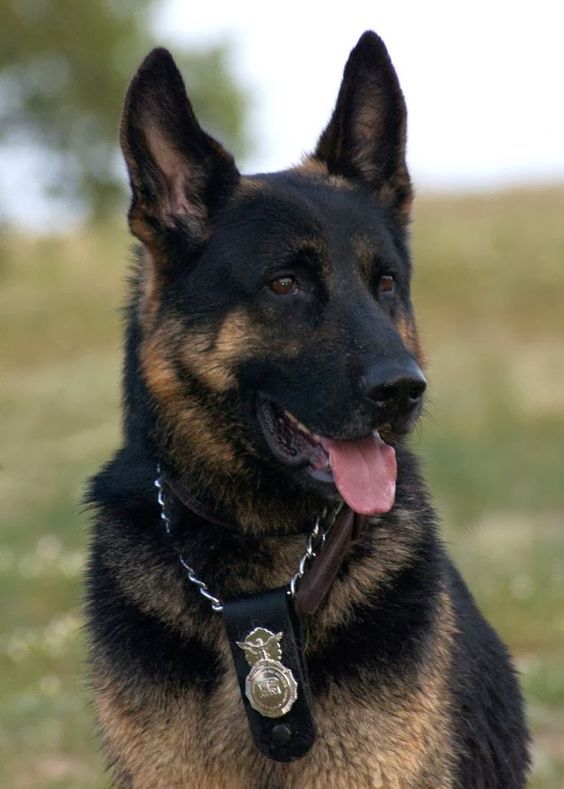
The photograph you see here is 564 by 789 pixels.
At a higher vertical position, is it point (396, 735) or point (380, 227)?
point (380, 227)

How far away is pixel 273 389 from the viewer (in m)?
4.11

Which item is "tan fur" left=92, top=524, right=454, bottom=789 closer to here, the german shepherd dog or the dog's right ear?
the german shepherd dog

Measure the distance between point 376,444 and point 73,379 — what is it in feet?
67.8

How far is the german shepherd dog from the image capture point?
3963 mm

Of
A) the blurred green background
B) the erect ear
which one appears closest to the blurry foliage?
the blurred green background

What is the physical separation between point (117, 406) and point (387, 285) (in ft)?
47.1

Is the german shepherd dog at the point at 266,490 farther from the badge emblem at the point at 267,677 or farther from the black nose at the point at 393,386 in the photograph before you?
the badge emblem at the point at 267,677

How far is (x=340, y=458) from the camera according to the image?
4.07 m

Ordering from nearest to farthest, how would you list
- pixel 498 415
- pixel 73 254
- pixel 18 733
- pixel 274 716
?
pixel 274 716
pixel 18 733
pixel 498 415
pixel 73 254

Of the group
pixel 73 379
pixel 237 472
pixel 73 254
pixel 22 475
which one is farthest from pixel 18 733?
pixel 73 254

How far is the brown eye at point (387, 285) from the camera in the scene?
4410 mm

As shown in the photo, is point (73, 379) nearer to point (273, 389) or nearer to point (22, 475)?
point (22, 475)

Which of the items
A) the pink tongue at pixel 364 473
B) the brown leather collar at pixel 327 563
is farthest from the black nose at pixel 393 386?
the brown leather collar at pixel 327 563

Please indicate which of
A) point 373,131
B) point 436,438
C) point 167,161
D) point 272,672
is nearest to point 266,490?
point 272,672
